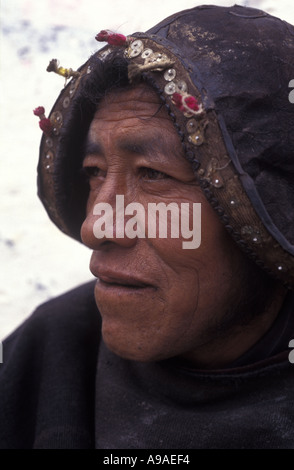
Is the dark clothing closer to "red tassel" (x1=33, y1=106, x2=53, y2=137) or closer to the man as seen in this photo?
the man

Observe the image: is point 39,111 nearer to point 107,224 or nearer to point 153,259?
point 107,224

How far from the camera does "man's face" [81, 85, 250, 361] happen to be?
211 cm

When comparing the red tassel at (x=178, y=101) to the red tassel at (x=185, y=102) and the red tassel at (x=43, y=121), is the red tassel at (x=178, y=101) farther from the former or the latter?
the red tassel at (x=43, y=121)

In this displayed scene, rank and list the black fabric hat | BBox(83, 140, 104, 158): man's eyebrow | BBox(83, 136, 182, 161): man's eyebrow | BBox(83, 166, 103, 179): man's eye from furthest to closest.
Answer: BBox(83, 166, 103, 179): man's eye, BBox(83, 140, 104, 158): man's eyebrow, BBox(83, 136, 182, 161): man's eyebrow, the black fabric hat

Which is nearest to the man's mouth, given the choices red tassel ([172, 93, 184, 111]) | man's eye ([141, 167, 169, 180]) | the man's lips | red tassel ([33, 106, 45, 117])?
the man's lips

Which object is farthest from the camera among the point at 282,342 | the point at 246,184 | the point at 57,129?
the point at 57,129

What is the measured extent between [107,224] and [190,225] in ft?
0.93

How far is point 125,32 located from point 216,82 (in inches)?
20.2

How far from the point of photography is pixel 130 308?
2.15 meters

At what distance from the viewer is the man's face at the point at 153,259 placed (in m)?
2.11

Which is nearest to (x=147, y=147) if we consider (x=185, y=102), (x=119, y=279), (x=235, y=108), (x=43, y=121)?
(x=185, y=102)

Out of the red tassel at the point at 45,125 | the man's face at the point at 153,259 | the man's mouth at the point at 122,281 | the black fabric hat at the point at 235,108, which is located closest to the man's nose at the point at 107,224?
the man's face at the point at 153,259
